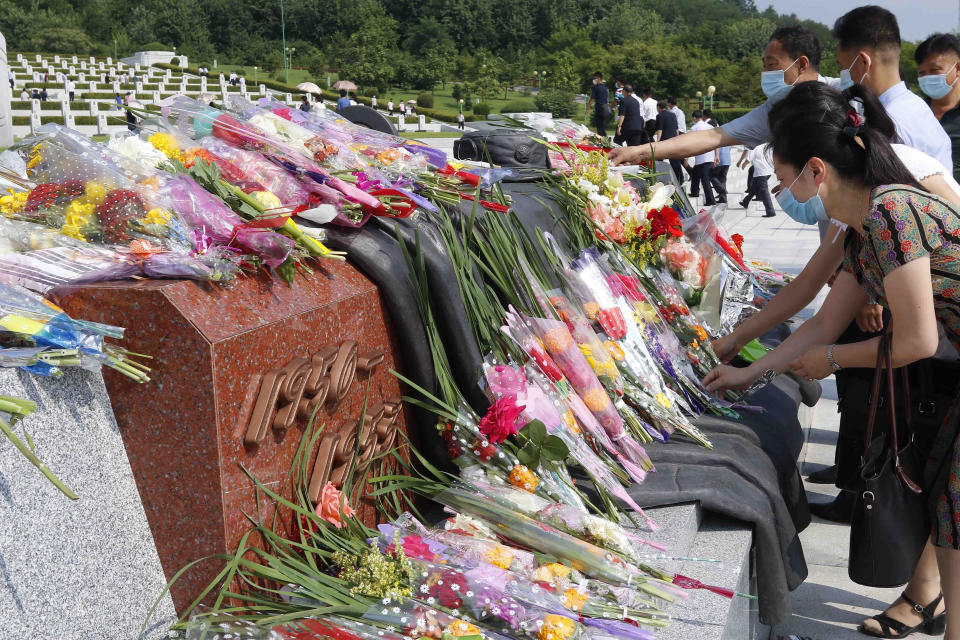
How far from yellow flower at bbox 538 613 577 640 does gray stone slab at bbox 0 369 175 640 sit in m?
0.77

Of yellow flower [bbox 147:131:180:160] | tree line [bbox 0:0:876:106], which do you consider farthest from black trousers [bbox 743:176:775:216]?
tree line [bbox 0:0:876:106]

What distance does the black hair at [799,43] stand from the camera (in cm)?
380

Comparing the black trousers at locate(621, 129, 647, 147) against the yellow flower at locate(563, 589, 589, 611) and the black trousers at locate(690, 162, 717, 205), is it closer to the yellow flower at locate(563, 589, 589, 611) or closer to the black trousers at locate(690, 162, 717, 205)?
the black trousers at locate(690, 162, 717, 205)

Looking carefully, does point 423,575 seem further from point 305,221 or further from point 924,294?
point 924,294

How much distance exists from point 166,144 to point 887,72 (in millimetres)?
2568

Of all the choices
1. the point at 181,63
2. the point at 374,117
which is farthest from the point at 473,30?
the point at 374,117

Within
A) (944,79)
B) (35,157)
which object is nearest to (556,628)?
(35,157)

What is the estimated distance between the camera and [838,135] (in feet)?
7.24

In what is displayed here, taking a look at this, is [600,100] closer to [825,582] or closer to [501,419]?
[825,582]

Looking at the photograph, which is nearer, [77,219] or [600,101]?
[77,219]

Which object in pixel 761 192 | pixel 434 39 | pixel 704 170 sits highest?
pixel 704 170

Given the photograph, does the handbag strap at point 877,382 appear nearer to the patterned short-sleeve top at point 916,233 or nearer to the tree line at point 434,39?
the patterned short-sleeve top at point 916,233

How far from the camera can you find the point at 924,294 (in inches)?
81.1

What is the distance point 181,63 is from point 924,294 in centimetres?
6413
